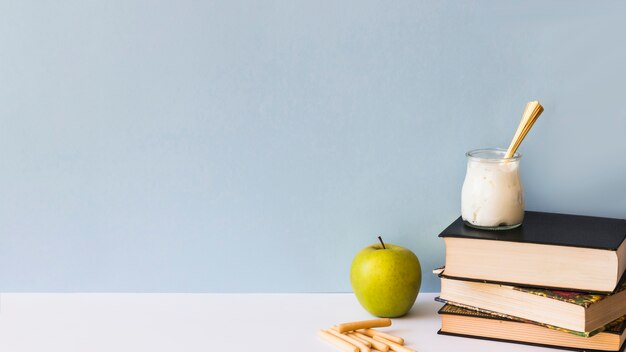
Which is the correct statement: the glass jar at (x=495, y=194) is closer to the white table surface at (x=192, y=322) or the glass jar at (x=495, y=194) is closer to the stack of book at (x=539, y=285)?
the stack of book at (x=539, y=285)

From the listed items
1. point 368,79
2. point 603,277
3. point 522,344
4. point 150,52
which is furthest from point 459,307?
point 150,52

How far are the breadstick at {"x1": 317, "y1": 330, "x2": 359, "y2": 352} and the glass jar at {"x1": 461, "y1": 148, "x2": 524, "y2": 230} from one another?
0.85 feet

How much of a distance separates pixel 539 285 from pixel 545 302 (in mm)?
28

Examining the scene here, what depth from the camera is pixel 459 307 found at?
1166mm

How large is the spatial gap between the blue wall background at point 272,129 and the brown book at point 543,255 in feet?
0.50

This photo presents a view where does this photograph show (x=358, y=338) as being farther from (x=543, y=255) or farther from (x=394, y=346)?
(x=543, y=255)

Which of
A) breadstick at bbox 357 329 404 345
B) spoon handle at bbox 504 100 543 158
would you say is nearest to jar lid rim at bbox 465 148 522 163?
spoon handle at bbox 504 100 543 158

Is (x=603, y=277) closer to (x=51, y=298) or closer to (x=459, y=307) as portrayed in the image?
(x=459, y=307)

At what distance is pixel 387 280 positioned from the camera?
3.94ft

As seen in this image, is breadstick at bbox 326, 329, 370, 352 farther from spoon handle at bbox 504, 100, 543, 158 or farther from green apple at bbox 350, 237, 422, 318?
spoon handle at bbox 504, 100, 543, 158

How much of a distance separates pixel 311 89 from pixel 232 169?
0.61 feet

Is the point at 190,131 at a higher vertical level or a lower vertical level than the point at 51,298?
higher

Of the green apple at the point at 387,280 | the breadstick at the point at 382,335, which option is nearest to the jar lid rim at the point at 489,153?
the green apple at the point at 387,280

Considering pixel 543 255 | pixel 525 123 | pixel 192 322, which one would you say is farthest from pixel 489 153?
pixel 192 322
